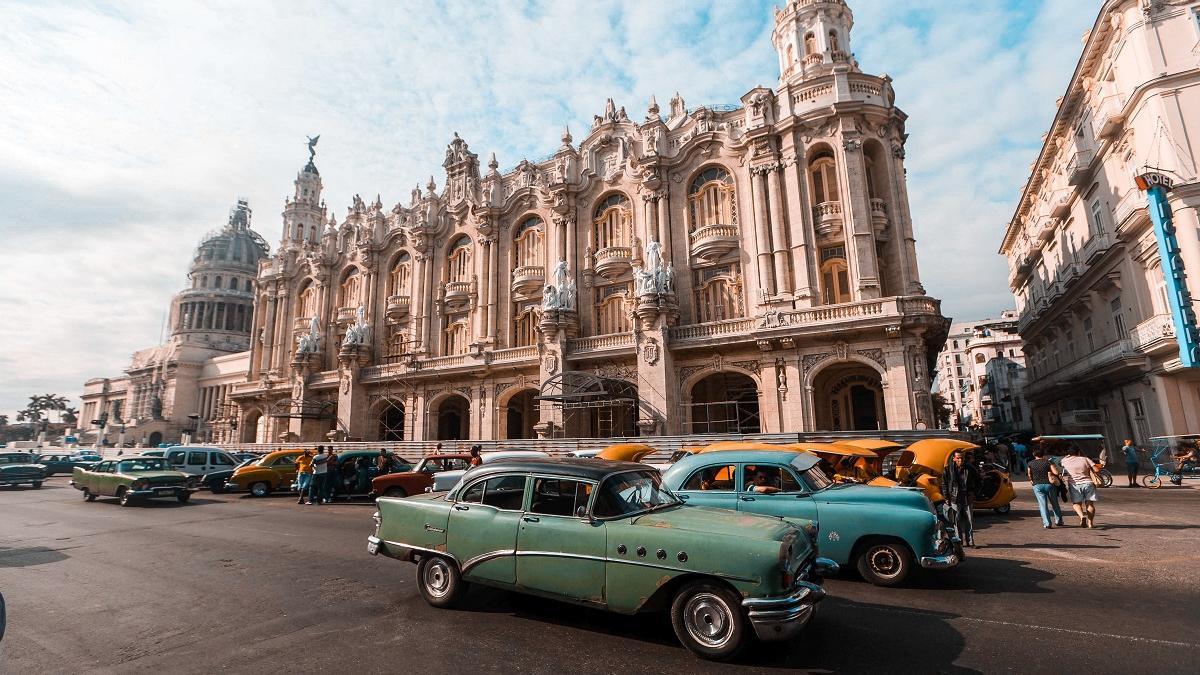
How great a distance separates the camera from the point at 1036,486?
35.9 ft

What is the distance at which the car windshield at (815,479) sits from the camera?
7.79 meters

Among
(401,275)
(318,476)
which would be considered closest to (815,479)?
(318,476)

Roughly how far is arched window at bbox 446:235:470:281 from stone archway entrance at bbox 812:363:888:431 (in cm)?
2241

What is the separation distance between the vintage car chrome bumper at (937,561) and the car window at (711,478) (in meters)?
2.51

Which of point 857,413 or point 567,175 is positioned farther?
point 567,175

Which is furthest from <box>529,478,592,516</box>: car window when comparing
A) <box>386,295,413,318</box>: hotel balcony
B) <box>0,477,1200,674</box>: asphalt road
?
<box>386,295,413,318</box>: hotel balcony

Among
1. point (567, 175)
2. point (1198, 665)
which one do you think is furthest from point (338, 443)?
point (1198, 665)

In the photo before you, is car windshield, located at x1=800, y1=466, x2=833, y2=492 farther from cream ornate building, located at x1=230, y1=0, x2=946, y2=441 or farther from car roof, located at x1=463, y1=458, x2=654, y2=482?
cream ornate building, located at x1=230, y1=0, x2=946, y2=441

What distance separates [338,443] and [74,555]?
81.0 ft

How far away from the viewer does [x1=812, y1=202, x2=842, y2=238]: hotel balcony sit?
25.5 metres

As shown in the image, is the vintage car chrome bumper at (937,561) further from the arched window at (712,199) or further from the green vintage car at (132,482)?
the arched window at (712,199)

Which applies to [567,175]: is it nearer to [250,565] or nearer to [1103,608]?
[250,565]

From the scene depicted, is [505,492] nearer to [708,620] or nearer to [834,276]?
[708,620]

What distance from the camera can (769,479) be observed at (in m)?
7.92
